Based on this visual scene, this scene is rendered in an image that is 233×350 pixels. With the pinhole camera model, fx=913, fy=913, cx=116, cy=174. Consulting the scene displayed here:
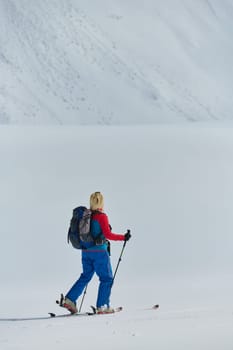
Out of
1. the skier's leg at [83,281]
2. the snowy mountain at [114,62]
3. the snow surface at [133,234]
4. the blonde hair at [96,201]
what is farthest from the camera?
the snowy mountain at [114,62]

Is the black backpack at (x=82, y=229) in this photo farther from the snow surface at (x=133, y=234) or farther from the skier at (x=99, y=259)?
the snow surface at (x=133, y=234)

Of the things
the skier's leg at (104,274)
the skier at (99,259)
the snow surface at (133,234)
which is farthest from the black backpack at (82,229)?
the snow surface at (133,234)

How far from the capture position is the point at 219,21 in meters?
49.9

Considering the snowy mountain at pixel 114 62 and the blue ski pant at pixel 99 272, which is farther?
the snowy mountain at pixel 114 62

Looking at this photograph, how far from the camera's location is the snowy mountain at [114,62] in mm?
40875

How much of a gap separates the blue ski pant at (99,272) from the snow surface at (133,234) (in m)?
0.35

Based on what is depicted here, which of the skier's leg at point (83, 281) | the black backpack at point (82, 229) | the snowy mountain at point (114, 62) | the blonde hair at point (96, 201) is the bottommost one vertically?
the skier's leg at point (83, 281)

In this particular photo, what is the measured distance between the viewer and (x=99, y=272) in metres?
7.53

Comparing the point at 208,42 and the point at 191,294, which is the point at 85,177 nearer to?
the point at 191,294

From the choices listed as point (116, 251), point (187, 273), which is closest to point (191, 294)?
point (187, 273)

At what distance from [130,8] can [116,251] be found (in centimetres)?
3885

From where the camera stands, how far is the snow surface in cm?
588

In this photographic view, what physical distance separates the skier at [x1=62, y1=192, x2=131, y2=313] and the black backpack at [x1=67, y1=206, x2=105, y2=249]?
37 mm

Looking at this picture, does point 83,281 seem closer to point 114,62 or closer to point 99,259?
point 99,259
